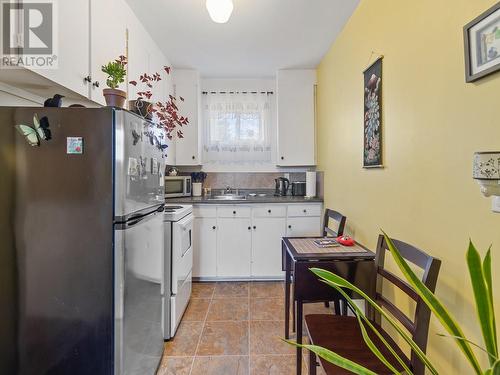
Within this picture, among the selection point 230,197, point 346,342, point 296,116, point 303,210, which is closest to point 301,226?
point 303,210

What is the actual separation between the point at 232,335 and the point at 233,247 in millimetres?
1083

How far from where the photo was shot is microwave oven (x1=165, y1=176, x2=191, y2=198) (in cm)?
306

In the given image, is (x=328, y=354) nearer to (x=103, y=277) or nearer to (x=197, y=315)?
(x=103, y=277)

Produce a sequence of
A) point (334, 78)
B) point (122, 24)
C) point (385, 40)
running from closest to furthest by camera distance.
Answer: point (385, 40) → point (122, 24) → point (334, 78)

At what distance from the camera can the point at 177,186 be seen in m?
3.19

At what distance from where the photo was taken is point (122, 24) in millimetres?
1909

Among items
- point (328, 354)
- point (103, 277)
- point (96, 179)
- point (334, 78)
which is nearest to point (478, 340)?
point (328, 354)

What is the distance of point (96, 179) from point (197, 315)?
1699 mm

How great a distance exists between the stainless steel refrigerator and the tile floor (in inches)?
29.0

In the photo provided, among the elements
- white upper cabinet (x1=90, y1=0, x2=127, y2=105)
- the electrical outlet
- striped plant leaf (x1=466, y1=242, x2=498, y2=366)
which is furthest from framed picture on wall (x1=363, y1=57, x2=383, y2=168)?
white upper cabinet (x1=90, y1=0, x2=127, y2=105)

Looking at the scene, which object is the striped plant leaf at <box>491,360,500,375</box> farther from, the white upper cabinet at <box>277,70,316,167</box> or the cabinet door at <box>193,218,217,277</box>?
the white upper cabinet at <box>277,70,316,167</box>

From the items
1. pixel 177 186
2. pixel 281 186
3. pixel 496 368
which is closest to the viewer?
pixel 496 368

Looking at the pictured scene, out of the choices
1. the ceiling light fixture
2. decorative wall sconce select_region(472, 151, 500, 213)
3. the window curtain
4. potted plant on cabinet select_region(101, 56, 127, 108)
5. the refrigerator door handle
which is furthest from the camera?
the window curtain

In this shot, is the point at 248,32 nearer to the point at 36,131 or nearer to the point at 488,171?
the point at 36,131
